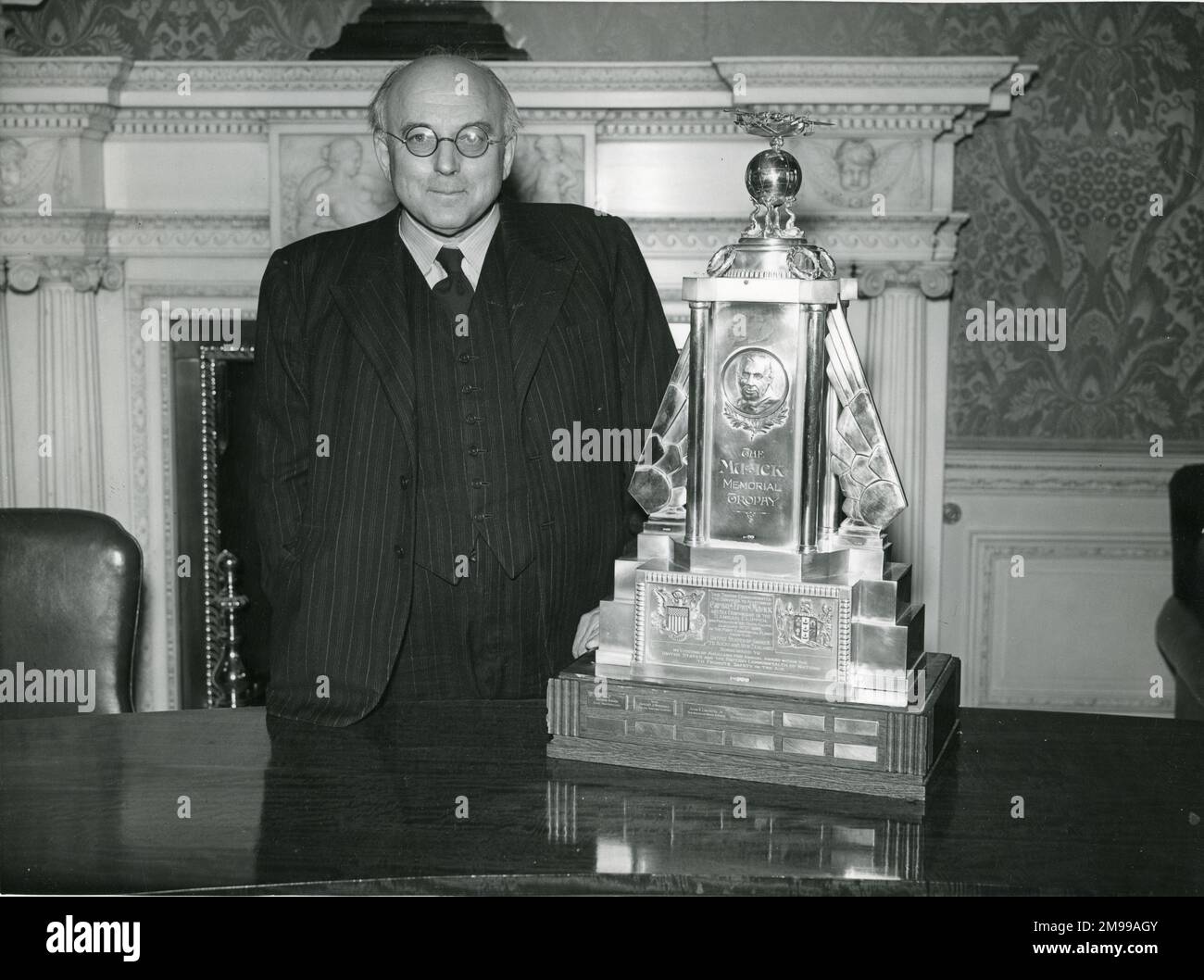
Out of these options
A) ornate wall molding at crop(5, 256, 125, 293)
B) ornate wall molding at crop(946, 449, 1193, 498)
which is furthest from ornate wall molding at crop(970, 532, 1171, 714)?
ornate wall molding at crop(5, 256, 125, 293)

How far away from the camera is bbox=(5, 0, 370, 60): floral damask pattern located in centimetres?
401

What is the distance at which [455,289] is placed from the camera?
2461mm

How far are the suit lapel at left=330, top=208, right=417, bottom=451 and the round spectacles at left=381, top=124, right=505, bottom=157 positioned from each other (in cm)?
24

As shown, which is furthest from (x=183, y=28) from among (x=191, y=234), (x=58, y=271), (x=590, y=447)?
(x=590, y=447)

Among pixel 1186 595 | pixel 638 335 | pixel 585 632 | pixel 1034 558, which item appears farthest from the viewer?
pixel 1034 558

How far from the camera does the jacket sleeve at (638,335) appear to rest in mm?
2518

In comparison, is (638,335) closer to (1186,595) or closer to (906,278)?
(906,278)

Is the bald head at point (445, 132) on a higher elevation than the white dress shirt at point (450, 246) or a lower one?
higher

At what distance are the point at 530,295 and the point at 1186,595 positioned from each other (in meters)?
1.97

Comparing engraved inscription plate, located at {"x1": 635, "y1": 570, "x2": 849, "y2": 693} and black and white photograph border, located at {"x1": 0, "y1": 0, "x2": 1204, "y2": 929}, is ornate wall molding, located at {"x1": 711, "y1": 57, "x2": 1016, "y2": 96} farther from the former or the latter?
engraved inscription plate, located at {"x1": 635, "y1": 570, "x2": 849, "y2": 693}

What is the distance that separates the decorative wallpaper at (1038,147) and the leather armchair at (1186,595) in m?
0.86

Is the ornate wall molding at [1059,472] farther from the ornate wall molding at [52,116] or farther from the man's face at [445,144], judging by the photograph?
the ornate wall molding at [52,116]

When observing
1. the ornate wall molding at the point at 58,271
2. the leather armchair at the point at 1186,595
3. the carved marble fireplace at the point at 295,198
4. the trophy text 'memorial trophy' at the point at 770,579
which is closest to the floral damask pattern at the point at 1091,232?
the carved marble fireplace at the point at 295,198
